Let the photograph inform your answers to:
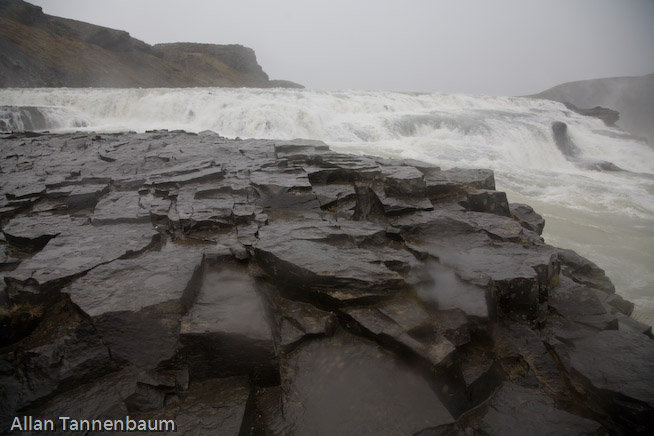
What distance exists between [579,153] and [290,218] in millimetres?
22930

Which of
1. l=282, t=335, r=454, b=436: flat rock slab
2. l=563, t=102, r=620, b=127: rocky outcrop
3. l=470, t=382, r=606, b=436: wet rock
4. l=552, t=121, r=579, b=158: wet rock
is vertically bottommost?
l=470, t=382, r=606, b=436: wet rock

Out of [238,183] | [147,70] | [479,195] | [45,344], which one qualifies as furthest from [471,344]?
A: [147,70]

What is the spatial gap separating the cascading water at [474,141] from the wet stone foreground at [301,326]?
4.09m

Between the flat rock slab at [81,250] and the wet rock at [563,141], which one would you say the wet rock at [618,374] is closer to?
the flat rock slab at [81,250]

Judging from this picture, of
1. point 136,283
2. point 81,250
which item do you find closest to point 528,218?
point 136,283

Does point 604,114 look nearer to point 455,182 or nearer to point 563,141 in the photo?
→ point 563,141

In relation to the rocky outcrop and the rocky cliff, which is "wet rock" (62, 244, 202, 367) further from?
the rocky outcrop

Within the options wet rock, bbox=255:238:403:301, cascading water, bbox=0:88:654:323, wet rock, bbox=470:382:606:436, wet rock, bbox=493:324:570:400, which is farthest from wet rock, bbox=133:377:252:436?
cascading water, bbox=0:88:654:323

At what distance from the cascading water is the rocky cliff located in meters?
17.8

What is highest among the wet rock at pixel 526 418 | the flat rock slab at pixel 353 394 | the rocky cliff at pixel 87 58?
the rocky cliff at pixel 87 58

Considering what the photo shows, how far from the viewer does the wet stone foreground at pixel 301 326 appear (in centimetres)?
228

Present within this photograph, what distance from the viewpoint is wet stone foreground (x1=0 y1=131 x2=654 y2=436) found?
7.48 feet

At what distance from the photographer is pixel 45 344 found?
94.0 inches

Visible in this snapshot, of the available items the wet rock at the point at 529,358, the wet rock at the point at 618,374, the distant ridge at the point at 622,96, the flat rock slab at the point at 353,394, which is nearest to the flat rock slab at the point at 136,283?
the flat rock slab at the point at 353,394
